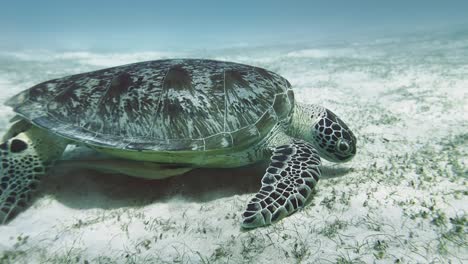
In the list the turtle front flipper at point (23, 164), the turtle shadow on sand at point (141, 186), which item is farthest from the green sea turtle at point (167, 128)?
the turtle shadow on sand at point (141, 186)

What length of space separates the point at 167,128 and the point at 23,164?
6.17 feet

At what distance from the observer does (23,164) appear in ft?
11.0

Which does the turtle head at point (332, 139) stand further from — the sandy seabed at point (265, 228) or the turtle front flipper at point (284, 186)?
the turtle front flipper at point (284, 186)

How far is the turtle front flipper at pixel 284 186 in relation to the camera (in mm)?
2699

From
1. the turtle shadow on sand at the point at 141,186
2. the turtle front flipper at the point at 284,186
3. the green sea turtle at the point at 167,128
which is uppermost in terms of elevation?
the green sea turtle at the point at 167,128

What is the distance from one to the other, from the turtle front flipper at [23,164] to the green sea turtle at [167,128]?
1cm

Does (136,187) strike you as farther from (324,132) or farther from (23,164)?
(324,132)

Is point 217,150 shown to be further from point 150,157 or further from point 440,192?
point 440,192

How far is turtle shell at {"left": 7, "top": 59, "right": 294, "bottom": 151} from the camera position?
11.0 feet

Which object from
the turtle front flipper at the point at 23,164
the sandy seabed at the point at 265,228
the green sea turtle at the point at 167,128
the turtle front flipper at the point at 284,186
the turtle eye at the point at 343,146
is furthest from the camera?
the turtle eye at the point at 343,146

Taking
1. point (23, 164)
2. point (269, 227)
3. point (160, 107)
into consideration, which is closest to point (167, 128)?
point (160, 107)

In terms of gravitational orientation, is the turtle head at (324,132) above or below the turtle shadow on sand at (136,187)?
above

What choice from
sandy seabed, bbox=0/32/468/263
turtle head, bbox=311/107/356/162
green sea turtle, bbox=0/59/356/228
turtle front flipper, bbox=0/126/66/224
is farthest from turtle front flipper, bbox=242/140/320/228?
turtle front flipper, bbox=0/126/66/224

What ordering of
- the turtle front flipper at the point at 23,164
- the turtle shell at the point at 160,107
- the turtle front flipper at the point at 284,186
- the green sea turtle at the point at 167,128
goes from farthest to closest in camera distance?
the turtle shell at the point at 160,107 → the green sea turtle at the point at 167,128 → the turtle front flipper at the point at 23,164 → the turtle front flipper at the point at 284,186
